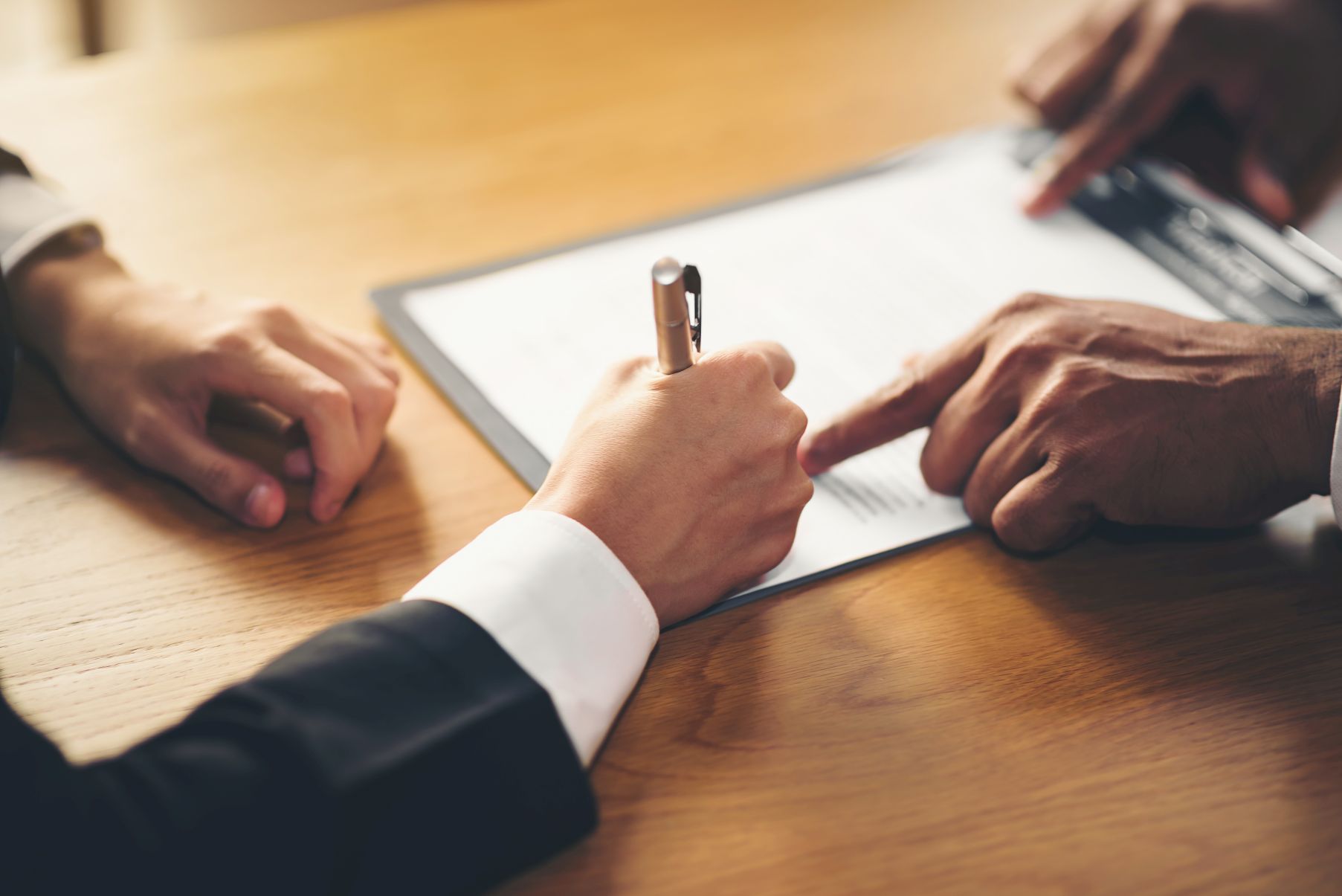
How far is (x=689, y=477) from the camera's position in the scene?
65 centimetres

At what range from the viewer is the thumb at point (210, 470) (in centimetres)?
72

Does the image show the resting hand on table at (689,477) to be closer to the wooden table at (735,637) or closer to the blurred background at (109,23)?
the wooden table at (735,637)

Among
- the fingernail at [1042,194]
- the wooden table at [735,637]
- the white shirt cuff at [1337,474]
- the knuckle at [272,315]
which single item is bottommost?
the wooden table at [735,637]

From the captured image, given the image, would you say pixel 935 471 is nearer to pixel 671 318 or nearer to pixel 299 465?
pixel 671 318

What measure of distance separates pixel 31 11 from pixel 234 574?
1870 millimetres

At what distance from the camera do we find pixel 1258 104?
1.09 meters

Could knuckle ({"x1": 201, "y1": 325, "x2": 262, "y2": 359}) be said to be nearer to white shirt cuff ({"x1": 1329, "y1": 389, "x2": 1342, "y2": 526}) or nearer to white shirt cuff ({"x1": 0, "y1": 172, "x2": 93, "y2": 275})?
white shirt cuff ({"x1": 0, "y1": 172, "x2": 93, "y2": 275})

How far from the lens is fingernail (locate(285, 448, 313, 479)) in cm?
75

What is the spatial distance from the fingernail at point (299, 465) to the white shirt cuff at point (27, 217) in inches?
12.6

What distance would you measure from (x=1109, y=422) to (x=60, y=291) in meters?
0.80

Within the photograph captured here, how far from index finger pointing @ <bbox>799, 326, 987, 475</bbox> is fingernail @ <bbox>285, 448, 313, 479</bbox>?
13.8 inches

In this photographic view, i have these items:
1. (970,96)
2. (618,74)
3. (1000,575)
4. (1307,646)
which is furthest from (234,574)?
(970,96)

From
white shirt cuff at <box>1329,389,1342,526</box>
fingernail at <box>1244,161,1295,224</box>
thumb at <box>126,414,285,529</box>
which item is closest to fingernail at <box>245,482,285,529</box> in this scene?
thumb at <box>126,414,285,529</box>

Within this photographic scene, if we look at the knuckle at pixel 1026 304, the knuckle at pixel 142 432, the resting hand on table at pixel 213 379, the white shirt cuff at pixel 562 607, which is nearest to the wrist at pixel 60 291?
the resting hand on table at pixel 213 379
